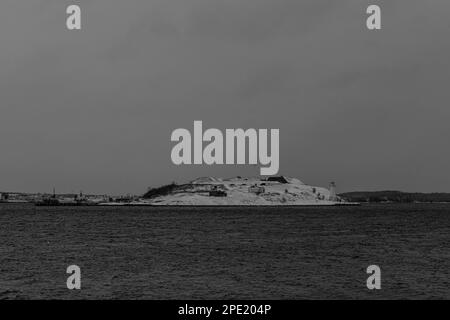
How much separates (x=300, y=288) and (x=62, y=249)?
34519mm

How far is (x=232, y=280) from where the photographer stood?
127 ft

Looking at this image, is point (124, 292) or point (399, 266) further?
point (399, 266)

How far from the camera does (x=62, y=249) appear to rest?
2399 inches
